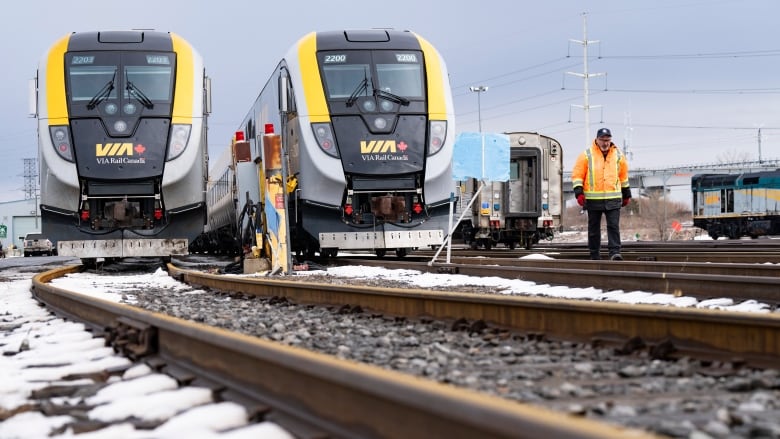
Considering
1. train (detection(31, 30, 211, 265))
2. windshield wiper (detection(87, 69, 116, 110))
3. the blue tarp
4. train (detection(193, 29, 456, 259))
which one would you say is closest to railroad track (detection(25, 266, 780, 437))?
the blue tarp

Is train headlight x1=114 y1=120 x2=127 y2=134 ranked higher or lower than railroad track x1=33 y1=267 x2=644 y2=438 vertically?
higher

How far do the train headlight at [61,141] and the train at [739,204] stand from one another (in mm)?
30260

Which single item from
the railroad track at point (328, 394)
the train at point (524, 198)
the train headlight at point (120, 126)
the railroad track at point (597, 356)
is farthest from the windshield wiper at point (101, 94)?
the train at point (524, 198)

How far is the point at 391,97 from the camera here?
14117 millimetres

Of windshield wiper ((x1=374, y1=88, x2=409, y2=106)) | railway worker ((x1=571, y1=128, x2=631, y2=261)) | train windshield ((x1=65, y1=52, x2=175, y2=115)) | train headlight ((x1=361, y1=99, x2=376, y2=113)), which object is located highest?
train windshield ((x1=65, y1=52, x2=175, y2=115))

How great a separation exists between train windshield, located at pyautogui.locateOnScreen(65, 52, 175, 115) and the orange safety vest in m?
6.85

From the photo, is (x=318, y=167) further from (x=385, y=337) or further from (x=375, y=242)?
(x=385, y=337)

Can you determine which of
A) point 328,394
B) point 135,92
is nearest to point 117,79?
point 135,92

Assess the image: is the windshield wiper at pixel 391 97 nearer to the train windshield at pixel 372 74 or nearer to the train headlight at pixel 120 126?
the train windshield at pixel 372 74

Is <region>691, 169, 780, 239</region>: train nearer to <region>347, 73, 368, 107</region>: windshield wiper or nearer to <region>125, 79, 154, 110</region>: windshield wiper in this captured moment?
<region>347, 73, 368, 107</region>: windshield wiper

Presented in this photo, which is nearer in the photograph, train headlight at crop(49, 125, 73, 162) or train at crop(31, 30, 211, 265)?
train headlight at crop(49, 125, 73, 162)

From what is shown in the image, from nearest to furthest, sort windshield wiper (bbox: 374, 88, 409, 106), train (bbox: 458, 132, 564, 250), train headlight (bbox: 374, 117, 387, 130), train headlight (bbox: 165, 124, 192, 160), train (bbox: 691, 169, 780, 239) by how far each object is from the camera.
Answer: train headlight (bbox: 374, 117, 387, 130) < windshield wiper (bbox: 374, 88, 409, 106) < train headlight (bbox: 165, 124, 192, 160) < train (bbox: 458, 132, 564, 250) < train (bbox: 691, 169, 780, 239)

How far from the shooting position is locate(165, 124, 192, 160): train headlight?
14211 mm

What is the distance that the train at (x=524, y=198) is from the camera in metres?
23.9
